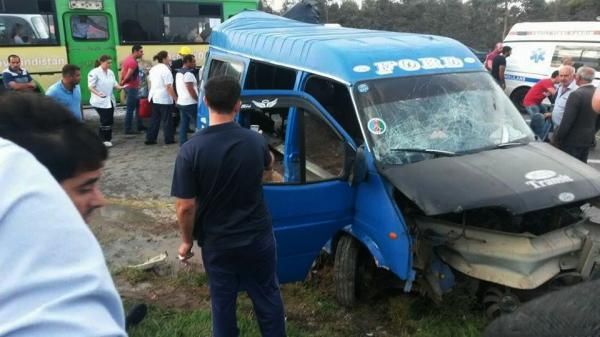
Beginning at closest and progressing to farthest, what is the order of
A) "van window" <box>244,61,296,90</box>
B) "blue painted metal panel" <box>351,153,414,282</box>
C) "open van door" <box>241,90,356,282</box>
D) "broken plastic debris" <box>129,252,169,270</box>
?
"blue painted metal panel" <box>351,153,414,282</box>, "open van door" <box>241,90,356,282</box>, "broken plastic debris" <box>129,252,169,270</box>, "van window" <box>244,61,296,90</box>

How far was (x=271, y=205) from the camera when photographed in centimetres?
350

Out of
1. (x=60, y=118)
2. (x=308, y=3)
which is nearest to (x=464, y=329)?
(x=60, y=118)

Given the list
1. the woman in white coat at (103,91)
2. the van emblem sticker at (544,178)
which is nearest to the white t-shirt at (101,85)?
the woman in white coat at (103,91)

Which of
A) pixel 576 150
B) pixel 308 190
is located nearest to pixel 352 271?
pixel 308 190

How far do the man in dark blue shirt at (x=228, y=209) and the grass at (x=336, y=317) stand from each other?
671mm

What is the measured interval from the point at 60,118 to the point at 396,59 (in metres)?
3.54

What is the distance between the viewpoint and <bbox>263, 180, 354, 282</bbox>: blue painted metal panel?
11.6 ft

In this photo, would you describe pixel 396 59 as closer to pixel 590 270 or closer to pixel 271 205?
pixel 271 205

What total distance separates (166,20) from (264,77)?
23.8ft

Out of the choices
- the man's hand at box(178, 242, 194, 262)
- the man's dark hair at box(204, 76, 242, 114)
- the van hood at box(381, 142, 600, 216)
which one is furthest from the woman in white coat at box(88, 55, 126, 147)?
the van hood at box(381, 142, 600, 216)

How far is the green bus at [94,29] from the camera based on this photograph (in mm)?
10289

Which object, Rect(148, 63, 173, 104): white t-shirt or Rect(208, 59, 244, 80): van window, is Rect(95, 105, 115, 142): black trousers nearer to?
Rect(148, 63, 173, 104): white t-shirt

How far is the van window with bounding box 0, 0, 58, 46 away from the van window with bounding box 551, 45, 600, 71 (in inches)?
451

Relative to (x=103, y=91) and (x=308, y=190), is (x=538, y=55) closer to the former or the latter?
(x=103, y=91)
